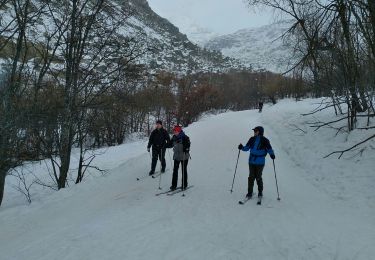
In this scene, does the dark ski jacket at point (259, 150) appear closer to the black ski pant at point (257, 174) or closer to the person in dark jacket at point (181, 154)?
the black ski pant at point (257, 174)

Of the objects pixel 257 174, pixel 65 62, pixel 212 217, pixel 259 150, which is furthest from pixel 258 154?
pixel 65 62

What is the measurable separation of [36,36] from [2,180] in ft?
19.8

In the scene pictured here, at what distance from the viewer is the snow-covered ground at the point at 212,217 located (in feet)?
24.9

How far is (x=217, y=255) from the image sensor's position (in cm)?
715

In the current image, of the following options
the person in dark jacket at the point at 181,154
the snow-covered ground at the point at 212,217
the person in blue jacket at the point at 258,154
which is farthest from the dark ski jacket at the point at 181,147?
the person in blue jacket at the point at 258,154

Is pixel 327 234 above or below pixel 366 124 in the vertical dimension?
below

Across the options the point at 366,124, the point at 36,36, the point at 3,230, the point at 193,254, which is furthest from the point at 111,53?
the point at 193,254

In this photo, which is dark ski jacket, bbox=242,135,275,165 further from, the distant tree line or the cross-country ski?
the distant tree line

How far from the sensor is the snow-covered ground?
758cm

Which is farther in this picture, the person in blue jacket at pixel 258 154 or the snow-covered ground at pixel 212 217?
the person in blue jacket at pixel 258 154

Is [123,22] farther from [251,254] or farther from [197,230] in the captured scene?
[251,254]

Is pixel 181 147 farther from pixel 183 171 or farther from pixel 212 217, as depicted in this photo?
pixel 212 217

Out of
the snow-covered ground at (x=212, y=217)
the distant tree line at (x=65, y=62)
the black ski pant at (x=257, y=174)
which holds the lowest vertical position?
the snow-covered ground at (x=212, y=217)

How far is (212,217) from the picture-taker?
30.7ft
